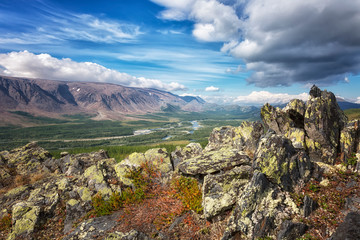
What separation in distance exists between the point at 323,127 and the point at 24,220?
32.7 meters

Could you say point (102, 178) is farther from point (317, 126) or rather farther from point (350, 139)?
point (350, 139)

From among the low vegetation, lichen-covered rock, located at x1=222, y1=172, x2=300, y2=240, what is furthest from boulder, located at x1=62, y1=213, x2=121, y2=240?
the low vegetation

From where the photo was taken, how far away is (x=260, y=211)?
1112cm

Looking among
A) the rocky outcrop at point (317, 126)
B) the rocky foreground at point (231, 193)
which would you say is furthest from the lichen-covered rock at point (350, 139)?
the rocky outcrop at point (317, 126)

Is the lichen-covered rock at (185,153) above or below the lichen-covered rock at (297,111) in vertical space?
below

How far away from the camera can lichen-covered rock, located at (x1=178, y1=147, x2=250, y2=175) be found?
15815 mm

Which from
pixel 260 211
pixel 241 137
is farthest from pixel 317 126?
pixel 260 211

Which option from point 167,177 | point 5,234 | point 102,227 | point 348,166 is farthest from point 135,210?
point 348,166

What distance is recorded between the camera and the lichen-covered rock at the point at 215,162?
51.9 ft

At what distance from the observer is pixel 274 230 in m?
10.4

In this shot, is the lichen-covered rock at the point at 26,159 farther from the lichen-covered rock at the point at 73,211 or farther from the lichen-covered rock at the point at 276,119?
the lichen-covered rock at the point at 276,119

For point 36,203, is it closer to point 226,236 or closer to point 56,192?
point 56,192

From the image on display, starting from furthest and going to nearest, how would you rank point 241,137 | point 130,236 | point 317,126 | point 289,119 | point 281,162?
1. point 241,137
2. point 289,119
3. point 317,126
4. point 281,162
5. point 130,236

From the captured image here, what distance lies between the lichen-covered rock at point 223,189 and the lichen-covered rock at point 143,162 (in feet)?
28.4
